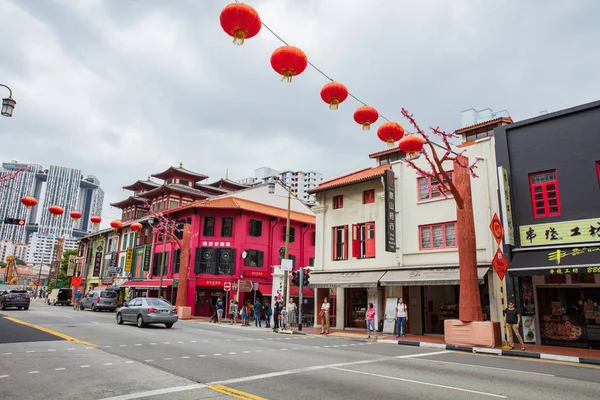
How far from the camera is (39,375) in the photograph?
8133 mm

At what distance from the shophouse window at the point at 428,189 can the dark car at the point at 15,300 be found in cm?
2957

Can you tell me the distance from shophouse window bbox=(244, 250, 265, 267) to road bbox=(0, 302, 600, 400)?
934 inches

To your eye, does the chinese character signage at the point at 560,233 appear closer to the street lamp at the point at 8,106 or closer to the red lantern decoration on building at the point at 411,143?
the red lantern decoration on building at the point at 411,143

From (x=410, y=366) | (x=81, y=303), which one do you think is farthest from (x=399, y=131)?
(x=81, y=303)

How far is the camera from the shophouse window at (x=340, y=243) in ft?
81.7

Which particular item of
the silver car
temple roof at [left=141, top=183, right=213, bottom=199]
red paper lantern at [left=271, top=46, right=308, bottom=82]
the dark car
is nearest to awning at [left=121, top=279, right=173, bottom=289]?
the dark car

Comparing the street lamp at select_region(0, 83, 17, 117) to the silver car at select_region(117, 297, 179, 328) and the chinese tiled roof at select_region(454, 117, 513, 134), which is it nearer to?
the silver car at select_region(117, 297, 179, 328)

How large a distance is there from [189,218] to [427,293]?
23.8 metres

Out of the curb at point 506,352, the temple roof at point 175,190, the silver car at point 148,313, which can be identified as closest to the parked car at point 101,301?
the temple roof at point 175,190

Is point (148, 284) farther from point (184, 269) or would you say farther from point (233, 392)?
point (233, 392)

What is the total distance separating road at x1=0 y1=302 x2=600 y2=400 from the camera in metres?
7.09

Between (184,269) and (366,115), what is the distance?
26.3 m

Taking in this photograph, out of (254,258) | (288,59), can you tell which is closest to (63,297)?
(254,258)

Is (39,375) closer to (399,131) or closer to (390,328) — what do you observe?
(399,131)
